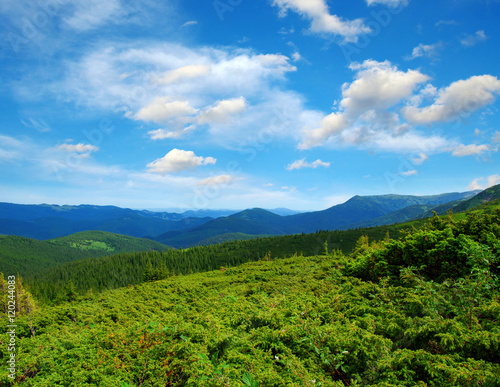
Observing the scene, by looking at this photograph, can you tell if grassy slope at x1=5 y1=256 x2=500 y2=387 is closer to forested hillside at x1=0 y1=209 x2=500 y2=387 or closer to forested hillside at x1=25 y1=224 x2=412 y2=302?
forested hillside at x1=0 y1=209 x2=500 y2=387

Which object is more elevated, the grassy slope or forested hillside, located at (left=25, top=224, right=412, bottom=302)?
the grassy slope

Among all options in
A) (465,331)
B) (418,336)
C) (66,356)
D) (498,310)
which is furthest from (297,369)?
(66,356)

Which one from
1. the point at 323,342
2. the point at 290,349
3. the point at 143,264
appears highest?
the point at 323,342

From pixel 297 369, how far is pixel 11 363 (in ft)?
25.5

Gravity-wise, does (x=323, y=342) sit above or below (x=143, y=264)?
above

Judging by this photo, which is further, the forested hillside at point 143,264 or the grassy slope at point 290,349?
the forested hillside at point 143,264

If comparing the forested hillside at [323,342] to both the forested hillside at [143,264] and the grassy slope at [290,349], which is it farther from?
the forested hillside at [143,264]

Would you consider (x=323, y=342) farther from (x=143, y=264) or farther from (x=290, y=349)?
(x=143, y=264)

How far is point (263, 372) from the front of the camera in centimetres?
507

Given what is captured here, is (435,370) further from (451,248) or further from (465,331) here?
(451,248)

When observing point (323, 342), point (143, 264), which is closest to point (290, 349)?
point (323, 342)

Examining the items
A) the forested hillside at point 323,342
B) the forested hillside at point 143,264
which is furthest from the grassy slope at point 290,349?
the forested hillside at point 143,264

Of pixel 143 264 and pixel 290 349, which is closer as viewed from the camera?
pixel 290 349

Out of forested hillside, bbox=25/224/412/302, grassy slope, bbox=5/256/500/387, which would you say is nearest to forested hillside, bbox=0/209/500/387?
grassy slope, bbox=5/256/500/387
